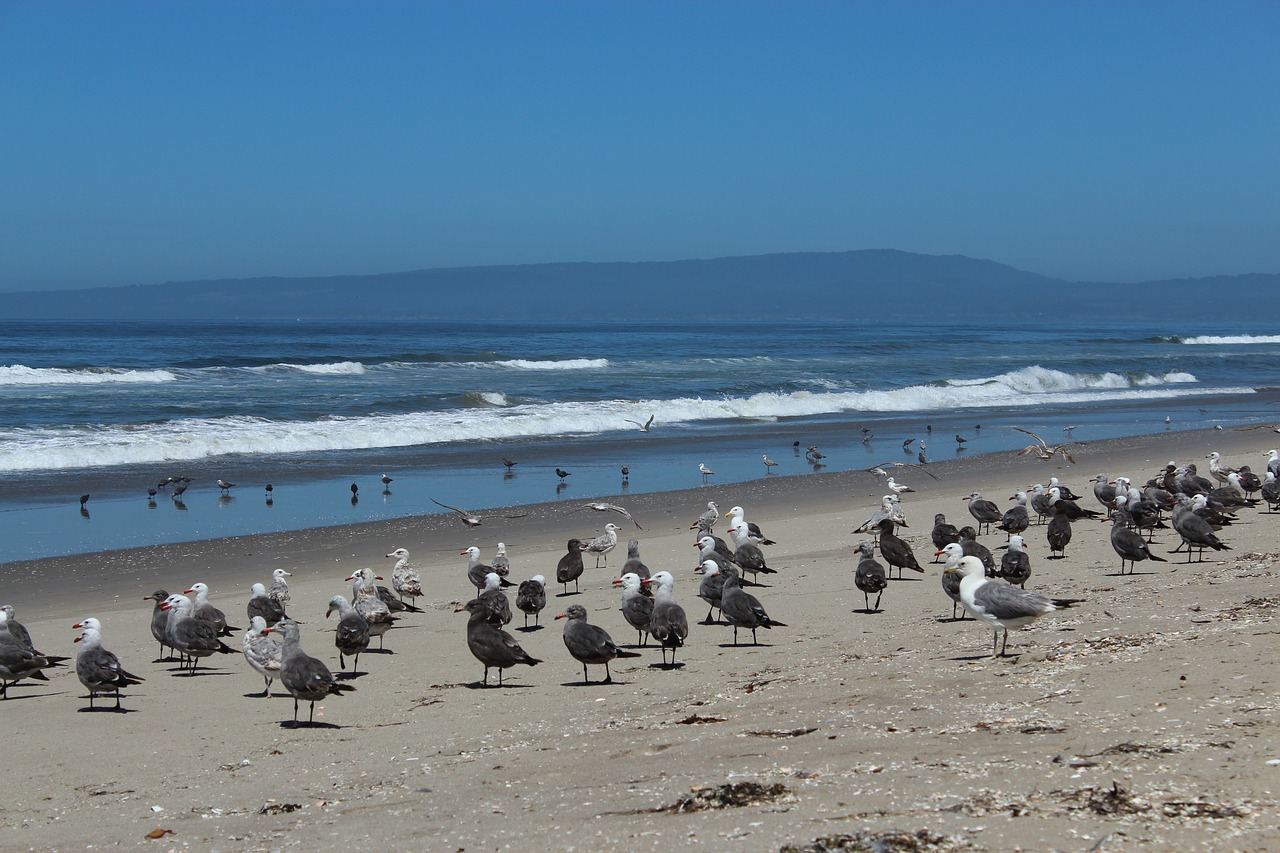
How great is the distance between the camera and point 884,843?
180 inches

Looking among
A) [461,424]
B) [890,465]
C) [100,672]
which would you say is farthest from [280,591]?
[461,424]

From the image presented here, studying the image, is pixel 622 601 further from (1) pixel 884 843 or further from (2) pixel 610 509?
(2) pixel 610 509

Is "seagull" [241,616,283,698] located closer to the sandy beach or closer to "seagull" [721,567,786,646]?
the sandy beach

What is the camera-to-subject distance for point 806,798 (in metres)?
5.22

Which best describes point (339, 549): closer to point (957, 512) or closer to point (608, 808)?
point (957, 512)

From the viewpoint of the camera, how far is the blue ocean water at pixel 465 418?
20.0 meters

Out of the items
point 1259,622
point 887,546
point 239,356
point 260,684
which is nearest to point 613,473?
point 887,546

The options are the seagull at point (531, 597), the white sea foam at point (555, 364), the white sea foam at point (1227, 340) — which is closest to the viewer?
the seagull at point (531, 597)

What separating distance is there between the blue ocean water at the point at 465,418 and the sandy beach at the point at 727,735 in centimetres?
723

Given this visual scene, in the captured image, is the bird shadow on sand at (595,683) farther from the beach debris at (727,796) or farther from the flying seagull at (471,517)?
the flying seagull at (471,517)

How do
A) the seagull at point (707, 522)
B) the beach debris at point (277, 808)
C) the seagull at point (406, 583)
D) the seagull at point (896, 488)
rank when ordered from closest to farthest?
1. the beach debris at point (277, 808)
2. the seagull at point (406, 583)
3. the seagull at point (707, 522)
4. the seagull at point (896, 488)

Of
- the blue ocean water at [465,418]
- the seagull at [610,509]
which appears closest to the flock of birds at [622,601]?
the seagull at [610,509]

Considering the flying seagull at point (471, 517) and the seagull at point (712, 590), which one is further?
the flying seagull at point (471, 517)

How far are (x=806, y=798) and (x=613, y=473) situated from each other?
18.2 meters
